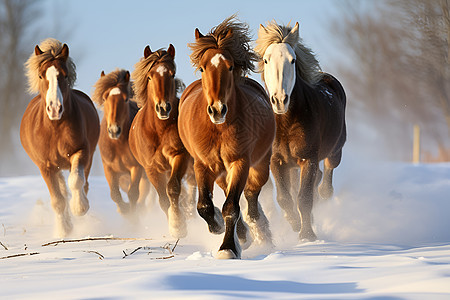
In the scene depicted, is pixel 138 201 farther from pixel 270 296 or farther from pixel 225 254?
pixel 270 296

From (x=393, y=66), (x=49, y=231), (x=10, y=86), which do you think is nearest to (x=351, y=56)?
(x=393, y=66)

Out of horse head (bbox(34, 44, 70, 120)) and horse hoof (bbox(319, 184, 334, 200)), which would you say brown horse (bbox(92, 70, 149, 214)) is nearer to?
horse head (bbox(34, 44, 70, 120))

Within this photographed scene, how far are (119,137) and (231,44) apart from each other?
462 centimetres

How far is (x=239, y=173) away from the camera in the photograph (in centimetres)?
537

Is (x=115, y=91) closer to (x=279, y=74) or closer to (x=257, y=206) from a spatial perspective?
(x=279, y=74)

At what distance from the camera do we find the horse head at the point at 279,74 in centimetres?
638

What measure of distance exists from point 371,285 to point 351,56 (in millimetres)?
27980

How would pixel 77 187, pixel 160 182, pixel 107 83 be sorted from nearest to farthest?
Answer: pixel 160 182 < pixel 77 187 < pixel 107 83

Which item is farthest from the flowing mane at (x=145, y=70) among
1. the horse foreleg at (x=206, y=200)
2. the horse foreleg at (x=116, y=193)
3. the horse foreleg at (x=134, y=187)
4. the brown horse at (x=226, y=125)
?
the horse foreleg at (x=116, y=193)

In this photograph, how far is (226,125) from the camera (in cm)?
545

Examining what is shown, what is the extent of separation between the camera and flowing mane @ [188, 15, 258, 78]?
5.53 meters

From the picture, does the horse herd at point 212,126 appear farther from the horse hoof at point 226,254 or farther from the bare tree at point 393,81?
the bare tree at point 393,81

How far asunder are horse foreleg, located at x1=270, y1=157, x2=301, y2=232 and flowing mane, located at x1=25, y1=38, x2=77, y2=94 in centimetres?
299

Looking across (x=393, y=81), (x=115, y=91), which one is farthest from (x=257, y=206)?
(x=393, y=81)
